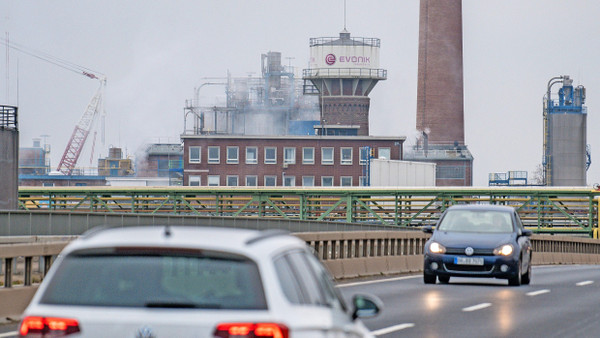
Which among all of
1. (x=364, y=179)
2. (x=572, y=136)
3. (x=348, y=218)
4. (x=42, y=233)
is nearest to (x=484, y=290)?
(x=42, y=233)

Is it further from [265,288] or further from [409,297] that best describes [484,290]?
[265,288]

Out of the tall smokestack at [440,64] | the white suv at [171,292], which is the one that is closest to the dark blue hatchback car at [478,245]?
the white suv at [171,292]

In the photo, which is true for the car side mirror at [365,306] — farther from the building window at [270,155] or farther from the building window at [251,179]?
the building window at [270,155]

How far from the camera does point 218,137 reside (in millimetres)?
114938

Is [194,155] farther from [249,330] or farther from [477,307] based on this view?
[249,330]

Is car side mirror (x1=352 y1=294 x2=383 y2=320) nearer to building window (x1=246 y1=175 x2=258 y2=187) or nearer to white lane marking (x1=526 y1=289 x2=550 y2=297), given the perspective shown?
white lane marking (x1=526 y1=289 x2=550 y2=297)

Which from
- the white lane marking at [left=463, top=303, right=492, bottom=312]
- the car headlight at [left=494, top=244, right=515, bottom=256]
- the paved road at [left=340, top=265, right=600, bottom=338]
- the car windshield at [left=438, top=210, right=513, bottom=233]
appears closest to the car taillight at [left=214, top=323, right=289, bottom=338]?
the paved road at [left=340, top=265, right=600, bottom=338]

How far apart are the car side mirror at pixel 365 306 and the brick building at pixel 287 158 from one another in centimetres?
10724

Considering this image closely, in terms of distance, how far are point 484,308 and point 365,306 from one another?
11.5 meters

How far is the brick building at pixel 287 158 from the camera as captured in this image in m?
115

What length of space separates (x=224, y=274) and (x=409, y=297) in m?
14.9

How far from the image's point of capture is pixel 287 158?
383ft

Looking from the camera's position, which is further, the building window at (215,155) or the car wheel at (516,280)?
the building window at (215,155)

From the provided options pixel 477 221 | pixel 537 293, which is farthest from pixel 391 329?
pixel 477 221
